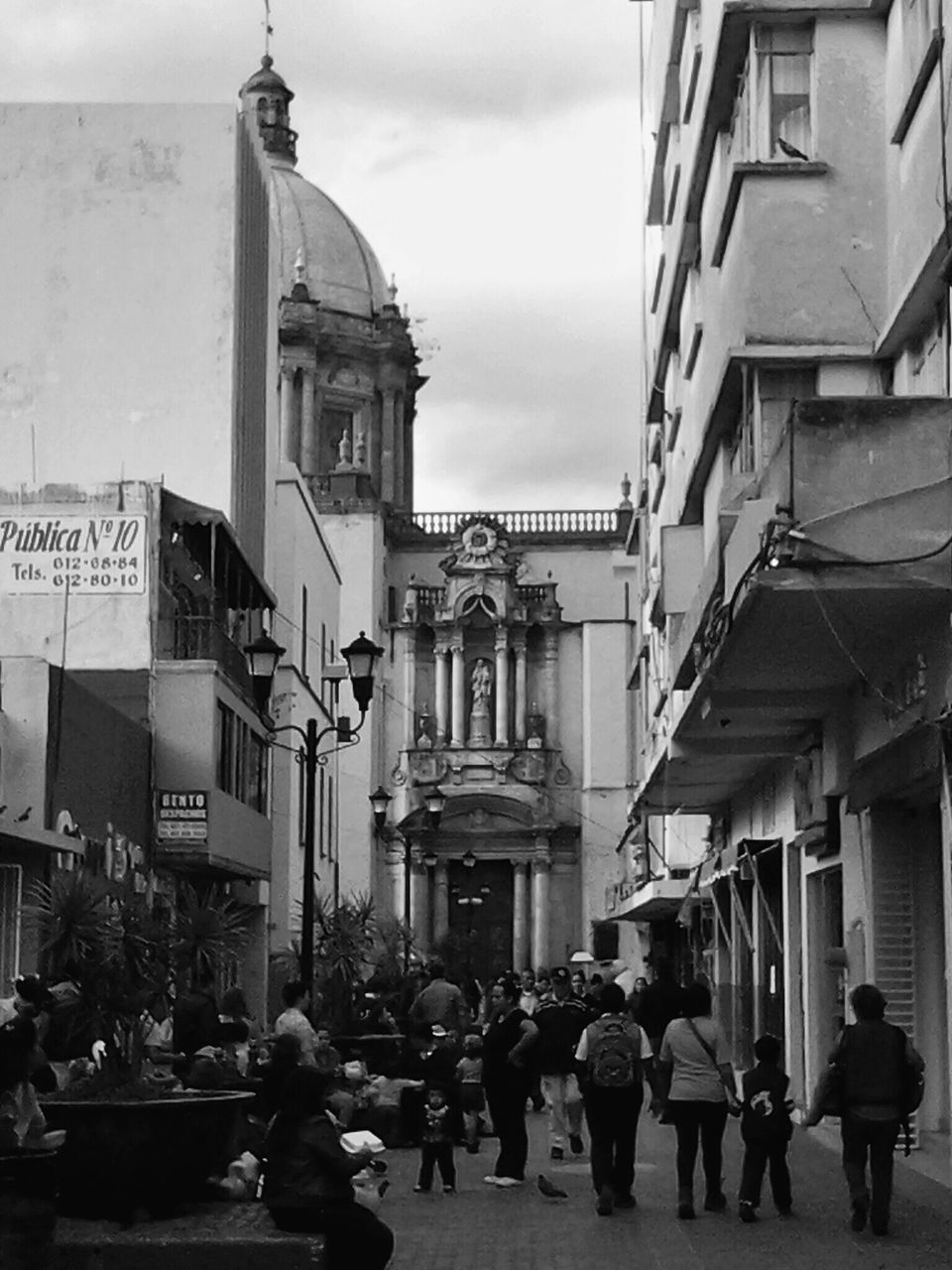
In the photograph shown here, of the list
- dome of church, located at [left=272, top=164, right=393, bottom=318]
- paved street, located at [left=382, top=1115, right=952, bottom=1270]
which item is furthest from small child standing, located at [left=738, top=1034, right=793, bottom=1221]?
dome of church, located at [left=272, top=164, right=393, bottom=318]

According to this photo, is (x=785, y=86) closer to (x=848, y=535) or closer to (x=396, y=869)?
(x=848, y=535)

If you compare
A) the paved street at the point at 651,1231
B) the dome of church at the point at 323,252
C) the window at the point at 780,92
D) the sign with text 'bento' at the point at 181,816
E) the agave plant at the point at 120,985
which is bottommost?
the paved street at the point at 651,1231

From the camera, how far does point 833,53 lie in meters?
19.1

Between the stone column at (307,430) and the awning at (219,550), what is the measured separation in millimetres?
25824

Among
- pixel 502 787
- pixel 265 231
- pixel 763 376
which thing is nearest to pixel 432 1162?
pixel 763 376

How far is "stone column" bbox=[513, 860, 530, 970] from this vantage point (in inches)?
2494

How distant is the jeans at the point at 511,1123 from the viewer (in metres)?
16.1

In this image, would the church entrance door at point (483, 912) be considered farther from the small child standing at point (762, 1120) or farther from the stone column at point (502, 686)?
the small child standing at point (762, 1120)

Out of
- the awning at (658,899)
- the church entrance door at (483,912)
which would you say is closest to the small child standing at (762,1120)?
the awning at (658,899)

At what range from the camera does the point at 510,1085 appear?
53.0ft

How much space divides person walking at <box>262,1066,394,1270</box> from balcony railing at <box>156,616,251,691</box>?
2366 centimetres

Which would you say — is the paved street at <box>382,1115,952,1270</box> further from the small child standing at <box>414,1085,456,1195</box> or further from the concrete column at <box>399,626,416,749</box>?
the concrete column at <box>399,626,416,749</box>

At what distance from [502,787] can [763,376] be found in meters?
44.4

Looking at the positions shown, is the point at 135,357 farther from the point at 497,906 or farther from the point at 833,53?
the point at 497,906
